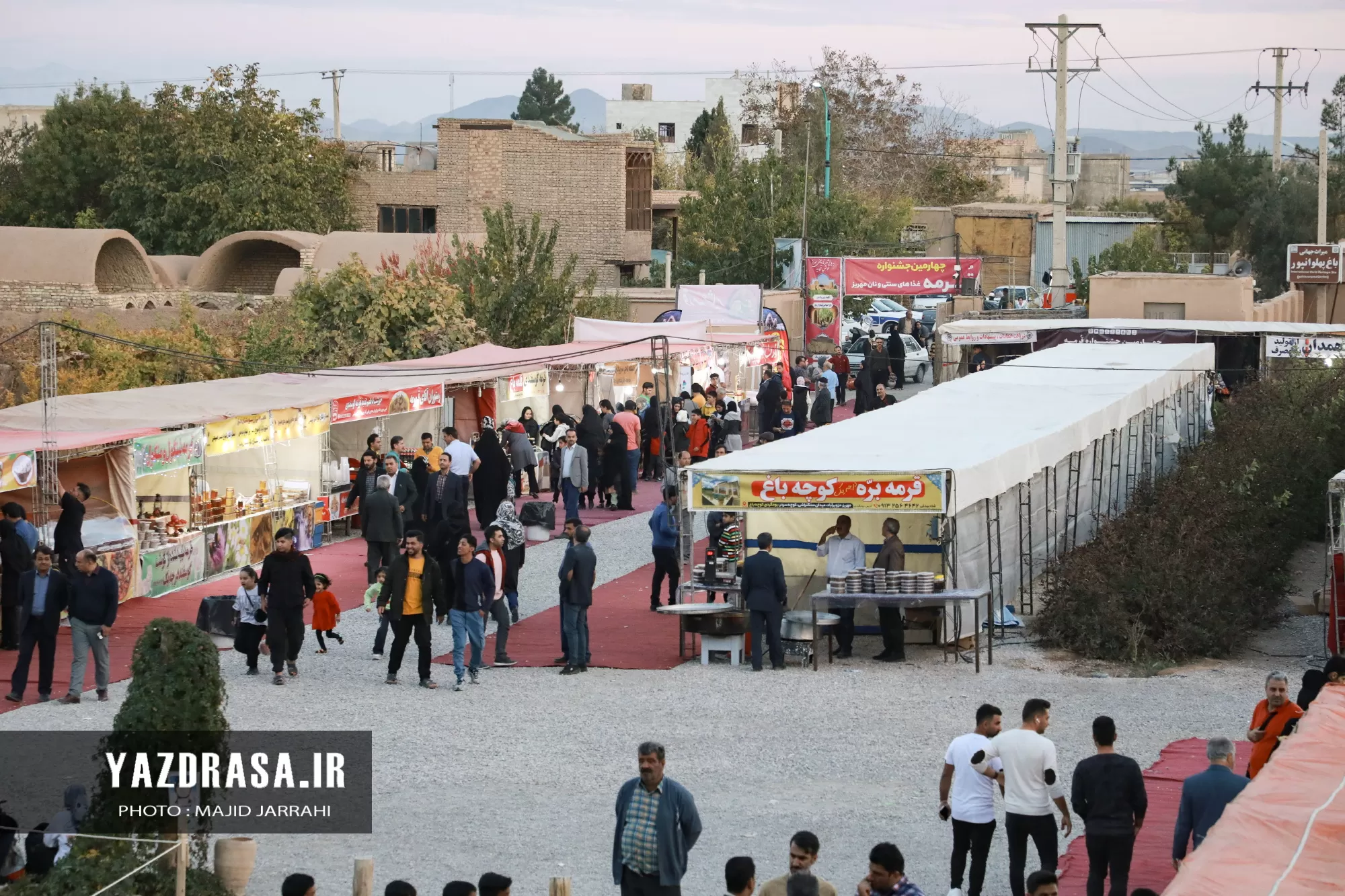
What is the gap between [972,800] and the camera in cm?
891

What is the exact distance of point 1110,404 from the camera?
74.1ft

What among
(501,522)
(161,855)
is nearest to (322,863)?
(161,855)

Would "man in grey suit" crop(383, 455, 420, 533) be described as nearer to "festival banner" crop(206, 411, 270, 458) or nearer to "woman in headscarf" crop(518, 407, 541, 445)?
"festival banner" crop(206, 411, 270, 458)

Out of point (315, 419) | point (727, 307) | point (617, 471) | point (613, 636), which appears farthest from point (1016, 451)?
point (727, 307)

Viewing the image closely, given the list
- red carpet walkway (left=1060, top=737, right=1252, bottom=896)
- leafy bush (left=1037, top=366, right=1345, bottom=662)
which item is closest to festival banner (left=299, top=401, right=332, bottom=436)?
leafy bush (left=1037, top=366, right=1345, bottom=662)

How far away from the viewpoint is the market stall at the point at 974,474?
15812mm

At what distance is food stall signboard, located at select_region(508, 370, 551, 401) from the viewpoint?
27.8 metres

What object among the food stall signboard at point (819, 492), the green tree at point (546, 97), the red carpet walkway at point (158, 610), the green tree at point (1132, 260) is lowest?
the red carpet walkway at point (158, 610)

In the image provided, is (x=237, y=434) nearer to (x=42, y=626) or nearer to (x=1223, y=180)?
(x=42, y=626)

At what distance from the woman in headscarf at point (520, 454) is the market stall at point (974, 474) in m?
5.67

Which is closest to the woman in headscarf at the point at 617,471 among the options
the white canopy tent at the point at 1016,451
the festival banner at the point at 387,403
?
the festival banner at the point at 387,403

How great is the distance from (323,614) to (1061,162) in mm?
28150

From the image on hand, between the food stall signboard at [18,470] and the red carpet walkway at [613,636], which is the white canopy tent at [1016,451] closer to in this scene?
the red carpet walkway at [613,636]

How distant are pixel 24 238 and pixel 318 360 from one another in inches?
439
